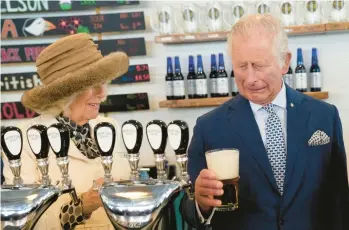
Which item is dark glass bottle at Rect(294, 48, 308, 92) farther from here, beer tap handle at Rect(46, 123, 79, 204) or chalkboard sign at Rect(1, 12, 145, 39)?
beer tap handle at Rect(46, 123, 79, 204)

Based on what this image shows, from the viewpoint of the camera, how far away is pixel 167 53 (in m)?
3.57

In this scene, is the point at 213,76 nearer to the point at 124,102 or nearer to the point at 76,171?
the point at 124,102

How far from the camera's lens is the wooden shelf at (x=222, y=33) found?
3.11 m

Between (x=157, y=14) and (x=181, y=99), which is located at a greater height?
(x=157, y=14)

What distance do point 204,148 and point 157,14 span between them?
185 centimetres

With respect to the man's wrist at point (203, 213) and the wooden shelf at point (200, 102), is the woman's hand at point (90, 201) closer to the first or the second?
the man's wrist at point (203, 213)

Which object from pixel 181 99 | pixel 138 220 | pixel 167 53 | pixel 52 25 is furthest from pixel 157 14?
pixel 138 220

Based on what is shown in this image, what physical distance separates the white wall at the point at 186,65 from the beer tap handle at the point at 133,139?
2203 mm

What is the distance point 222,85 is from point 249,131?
67.5 inches

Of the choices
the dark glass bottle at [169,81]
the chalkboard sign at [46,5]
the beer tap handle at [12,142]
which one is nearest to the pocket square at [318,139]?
the beer tap handle at [12,142]

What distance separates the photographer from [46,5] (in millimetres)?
3533

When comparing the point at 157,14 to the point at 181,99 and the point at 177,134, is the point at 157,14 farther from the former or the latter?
the point at 177,134

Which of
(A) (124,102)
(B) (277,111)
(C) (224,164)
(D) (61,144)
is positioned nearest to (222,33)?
(A) (124,102)

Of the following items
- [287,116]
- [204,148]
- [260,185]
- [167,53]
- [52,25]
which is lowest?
[260,185]
